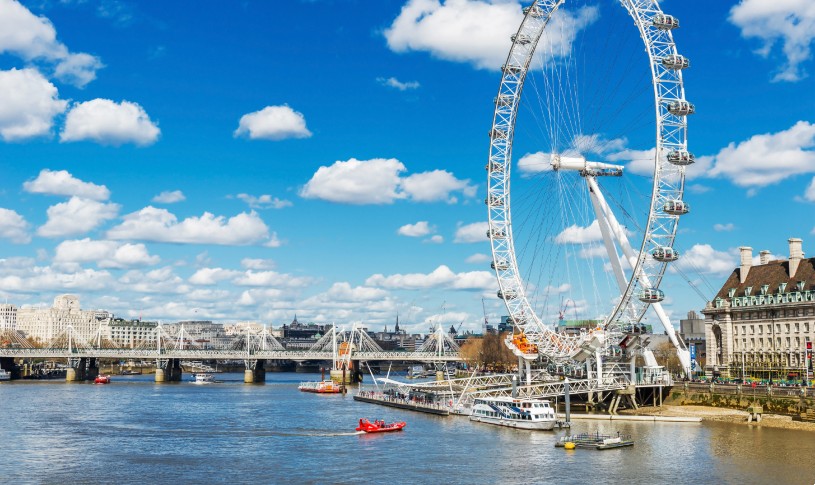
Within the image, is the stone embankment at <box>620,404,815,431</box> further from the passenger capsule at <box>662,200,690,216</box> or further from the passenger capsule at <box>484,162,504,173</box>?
the passenger capsule at <box>484,162,504,173</box>

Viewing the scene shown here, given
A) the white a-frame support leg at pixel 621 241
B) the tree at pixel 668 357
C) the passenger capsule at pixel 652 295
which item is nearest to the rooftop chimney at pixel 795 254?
the white a-frame support leg at pixel 621 241

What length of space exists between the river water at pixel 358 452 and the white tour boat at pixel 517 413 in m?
1.67

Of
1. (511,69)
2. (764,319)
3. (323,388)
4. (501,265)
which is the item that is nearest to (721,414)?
(764,319)

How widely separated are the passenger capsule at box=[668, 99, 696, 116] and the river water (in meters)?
28.3

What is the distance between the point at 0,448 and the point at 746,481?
2187 inches

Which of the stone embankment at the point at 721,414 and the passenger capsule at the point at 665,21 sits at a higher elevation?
the passenger capsule at the point at 665,21

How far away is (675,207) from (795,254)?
1316 inches

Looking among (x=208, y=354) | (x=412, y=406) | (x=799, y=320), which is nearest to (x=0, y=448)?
(x=412, y=406)

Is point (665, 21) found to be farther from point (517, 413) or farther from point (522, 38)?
point (517, 413)

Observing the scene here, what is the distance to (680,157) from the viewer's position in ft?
263

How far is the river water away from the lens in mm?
57719

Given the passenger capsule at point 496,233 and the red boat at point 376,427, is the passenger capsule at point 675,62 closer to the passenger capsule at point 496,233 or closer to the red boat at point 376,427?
the passenger capsule at point 496,233

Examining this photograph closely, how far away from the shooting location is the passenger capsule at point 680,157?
80.3 m

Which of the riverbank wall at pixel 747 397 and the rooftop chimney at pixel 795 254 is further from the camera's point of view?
the rooftop chimney at pixel 795 254
